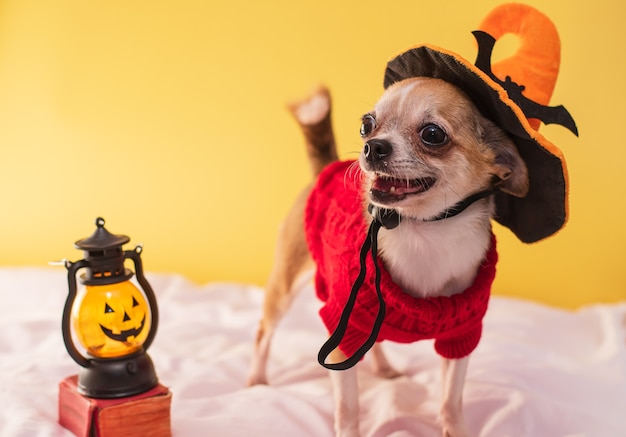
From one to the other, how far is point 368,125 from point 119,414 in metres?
0.75

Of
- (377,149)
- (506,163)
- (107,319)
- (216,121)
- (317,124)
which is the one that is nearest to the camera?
(377,149)

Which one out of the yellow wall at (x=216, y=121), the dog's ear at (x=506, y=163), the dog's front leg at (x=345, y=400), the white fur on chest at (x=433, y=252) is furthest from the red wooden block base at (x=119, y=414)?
the yellow wall at (x=216, y=121)

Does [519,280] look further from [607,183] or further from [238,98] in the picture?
[238,98]

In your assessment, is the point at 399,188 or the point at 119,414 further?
the point at 119,414

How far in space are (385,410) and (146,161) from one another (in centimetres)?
158

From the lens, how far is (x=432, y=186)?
48.7 inches

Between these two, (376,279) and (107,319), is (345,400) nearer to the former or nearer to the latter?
(376,279)

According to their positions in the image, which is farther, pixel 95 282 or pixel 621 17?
pixel 621 17

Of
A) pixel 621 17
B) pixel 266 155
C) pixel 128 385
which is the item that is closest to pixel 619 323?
pixel 621 17

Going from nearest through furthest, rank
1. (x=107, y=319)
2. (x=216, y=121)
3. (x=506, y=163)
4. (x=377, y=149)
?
(x=377, y=149) < (x=506, y=163) < (x=107, y=319) < (x=216, y=121)

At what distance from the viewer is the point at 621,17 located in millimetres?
2234

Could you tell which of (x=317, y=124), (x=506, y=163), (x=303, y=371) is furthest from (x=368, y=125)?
(x=303, y=371)

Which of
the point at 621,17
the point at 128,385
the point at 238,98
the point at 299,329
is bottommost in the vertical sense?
the point at 299,329

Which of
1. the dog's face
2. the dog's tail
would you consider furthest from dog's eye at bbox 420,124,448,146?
the dog's tail
